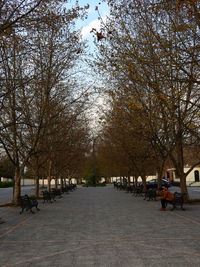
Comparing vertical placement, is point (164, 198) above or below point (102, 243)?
above

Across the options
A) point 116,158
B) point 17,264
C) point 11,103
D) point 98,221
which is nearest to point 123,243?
point 17,264

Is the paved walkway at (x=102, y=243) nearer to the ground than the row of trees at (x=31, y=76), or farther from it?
nearer to the ground

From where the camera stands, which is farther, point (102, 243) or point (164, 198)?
point (164, 198)

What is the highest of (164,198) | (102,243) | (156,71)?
(156,71)

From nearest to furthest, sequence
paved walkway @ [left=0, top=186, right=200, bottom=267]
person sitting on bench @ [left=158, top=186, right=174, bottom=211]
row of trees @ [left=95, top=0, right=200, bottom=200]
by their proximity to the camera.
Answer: paved walkway @ [left=0, top=186, right=200, bottom=267] < row of trees @ [left=95, top=0, right=200, bottom=200] < person sitting on bench @ [left=158, top=186, right=174, bottom=211]

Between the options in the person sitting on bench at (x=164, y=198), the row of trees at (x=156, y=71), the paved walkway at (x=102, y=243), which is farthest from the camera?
the person sitting on bench at (x=164, y=198)

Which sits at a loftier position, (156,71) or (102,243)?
(156,71)

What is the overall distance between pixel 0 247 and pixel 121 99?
43.7ft

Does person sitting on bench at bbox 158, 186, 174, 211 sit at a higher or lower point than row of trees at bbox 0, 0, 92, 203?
lower

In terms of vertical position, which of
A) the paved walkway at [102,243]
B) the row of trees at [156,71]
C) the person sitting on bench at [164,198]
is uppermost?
the row of trees at [156,71]

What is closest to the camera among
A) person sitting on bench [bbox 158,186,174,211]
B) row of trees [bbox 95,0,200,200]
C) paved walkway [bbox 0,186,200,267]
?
paved walkway [bbox 0,186,200,267]

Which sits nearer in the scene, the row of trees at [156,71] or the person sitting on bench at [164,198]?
the row of trees at [156,71]

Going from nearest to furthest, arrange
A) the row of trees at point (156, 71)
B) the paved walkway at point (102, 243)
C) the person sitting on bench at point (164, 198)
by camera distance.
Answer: the paved walkway at point (102, 243) → the row of trees at point (156, 71) → the person sitting on bench at point (164, 198)

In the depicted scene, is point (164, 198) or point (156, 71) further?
point (164, 198)
